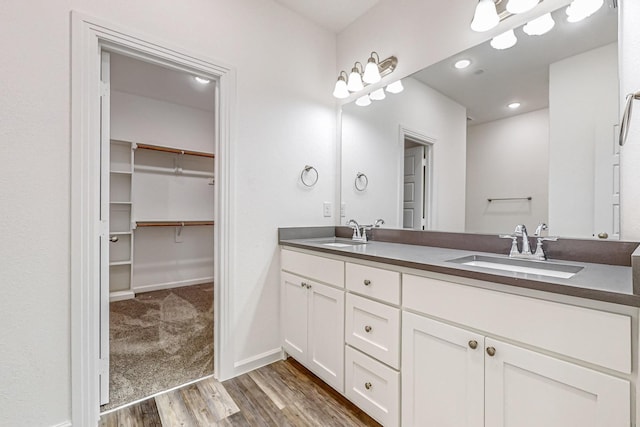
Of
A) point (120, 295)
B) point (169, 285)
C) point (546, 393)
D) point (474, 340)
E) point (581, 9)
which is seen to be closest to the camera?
point (546, 393)

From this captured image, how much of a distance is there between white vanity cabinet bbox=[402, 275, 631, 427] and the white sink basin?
0.22 m

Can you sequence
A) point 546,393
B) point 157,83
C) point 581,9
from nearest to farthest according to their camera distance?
point 546,393 < point 581,9 < point 157,83

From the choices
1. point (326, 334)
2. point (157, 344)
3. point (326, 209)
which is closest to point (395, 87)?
point (326, 209)

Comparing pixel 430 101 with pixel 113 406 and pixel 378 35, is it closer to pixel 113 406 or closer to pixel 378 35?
pixel 378 35

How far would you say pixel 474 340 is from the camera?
1006 mm

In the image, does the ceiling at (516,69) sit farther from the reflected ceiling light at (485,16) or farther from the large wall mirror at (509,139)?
the reflected ceiling light at (485,16)

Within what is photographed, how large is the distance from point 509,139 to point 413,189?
63 cm

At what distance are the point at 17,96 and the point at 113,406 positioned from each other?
1.57 m

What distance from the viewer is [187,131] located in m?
3.94

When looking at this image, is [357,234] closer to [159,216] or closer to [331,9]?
[331,9]

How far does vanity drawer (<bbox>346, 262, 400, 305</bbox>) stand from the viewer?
1280 mm

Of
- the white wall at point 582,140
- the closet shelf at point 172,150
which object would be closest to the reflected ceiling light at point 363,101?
the white wall at point 582,140

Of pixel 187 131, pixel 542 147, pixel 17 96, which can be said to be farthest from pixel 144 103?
pixel 542 147

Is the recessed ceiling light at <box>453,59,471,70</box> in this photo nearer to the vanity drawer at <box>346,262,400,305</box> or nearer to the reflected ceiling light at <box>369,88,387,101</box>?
the reflected ceiling light at <box>369,88,387,101</box>
